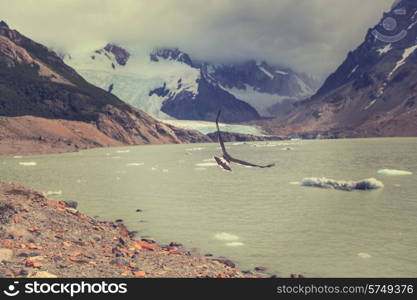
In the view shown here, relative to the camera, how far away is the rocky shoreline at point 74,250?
1933cm

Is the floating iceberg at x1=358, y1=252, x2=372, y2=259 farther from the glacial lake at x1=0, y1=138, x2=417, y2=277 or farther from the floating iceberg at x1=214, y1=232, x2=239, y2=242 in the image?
the floating iceberg at x1=214, y1=232, x2=239, y2=242

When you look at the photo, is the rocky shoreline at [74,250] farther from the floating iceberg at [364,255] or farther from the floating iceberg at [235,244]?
the floating iceberg at [364,255]

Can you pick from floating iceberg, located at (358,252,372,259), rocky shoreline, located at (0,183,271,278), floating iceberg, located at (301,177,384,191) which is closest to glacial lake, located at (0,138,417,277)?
floating iceberg, located at (358,252,372,259)

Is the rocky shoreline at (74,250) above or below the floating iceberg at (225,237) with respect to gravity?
below

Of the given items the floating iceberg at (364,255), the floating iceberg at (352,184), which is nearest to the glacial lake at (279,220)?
the floating iceberg at (364,255)

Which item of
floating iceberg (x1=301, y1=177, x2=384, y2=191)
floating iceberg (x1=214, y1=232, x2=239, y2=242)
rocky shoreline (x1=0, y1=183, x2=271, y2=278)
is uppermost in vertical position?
floating iceberg (x1=301, y1=177, x2=384, y2=191)

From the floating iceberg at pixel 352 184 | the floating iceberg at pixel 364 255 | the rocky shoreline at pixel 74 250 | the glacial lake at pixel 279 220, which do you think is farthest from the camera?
the floating iceberg at pixel 352 184

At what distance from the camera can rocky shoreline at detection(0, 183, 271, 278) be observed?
19328 millimetres

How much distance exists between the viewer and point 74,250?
22.8 meters

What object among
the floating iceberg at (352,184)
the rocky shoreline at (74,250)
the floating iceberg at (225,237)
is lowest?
the rocky shoreline at (74,250)

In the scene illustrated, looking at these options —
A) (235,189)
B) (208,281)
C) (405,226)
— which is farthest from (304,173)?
(208,281)

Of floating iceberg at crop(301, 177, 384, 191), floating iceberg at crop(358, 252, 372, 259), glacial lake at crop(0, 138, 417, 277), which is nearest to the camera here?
glacial lake at crop(0, 138, 417, 277)

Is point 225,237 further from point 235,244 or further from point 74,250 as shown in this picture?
point 74,250

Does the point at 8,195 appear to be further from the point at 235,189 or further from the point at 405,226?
the point at 235,189
